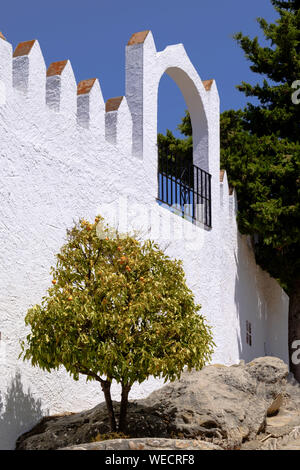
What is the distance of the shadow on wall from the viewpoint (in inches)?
293

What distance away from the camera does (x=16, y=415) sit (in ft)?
25.0

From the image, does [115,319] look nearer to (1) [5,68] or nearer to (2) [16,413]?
(2) [16,413]

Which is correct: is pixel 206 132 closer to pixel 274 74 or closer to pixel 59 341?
pixel 274 74

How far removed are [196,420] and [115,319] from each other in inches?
78.1

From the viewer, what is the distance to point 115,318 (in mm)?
6859

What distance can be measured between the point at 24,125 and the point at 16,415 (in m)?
3.54

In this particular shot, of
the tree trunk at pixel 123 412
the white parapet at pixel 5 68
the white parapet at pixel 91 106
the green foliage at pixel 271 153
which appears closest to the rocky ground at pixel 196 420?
the tree trunk at pixel 123 412

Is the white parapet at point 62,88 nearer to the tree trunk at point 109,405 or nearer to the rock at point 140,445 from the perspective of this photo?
the tree trunk at point 109,405

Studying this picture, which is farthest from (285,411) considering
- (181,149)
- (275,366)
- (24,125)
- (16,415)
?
(181,149)

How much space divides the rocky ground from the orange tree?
534 mm

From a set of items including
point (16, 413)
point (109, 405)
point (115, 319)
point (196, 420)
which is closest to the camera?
point (115, 319)

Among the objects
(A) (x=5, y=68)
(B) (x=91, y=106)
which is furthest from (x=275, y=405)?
(A) (x=5, y=68)

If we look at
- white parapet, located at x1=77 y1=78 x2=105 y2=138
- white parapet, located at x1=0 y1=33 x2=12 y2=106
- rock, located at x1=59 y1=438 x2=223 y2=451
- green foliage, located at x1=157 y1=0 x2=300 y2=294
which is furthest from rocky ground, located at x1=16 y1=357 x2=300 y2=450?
green foliage, located at x1=157 y1=0 x2=300 y2=294

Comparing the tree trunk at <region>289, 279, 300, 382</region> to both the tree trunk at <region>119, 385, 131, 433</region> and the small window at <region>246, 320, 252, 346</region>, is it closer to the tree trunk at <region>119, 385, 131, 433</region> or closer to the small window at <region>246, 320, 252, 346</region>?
the small window at <region>246, 320, 252, 346</region>
